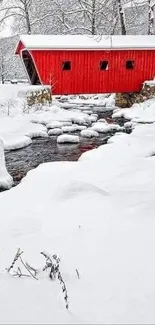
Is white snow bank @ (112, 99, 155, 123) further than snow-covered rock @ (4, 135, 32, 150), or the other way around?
white snow bank @ (112, 99, 155, 123)

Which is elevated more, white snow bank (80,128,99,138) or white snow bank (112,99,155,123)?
white snow bank (80,128,99,138)

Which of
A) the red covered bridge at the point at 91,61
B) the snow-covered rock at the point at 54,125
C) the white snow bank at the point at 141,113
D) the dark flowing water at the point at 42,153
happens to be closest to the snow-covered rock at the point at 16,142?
the dark flowing water at the point at 42,153

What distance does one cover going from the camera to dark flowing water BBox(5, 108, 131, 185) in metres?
8.27

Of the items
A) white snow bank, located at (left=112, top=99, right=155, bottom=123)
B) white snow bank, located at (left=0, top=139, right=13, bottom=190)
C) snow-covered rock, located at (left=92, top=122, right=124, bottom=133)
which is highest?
white snow bank, located at (left=0, top=139, right=13, bottom=190)

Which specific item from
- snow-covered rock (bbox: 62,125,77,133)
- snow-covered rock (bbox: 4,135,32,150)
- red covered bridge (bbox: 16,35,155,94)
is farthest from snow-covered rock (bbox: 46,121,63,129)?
red covered bridge (bbox: 16,35,155,94)

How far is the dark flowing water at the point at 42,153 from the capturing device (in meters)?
8.27

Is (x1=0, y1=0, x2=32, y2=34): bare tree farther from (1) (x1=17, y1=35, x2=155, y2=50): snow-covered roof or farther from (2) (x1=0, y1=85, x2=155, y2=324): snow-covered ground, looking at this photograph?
(2) (x1=0, y1=85, x2=155, y2=324): snow-covered ground

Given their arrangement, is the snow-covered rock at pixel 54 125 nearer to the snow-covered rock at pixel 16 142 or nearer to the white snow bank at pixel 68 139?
the white snow bank at pixel 68 139

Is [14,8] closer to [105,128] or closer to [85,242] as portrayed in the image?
[105,128]

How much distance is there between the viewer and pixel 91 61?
17.6 meters

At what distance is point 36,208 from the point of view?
4.66m

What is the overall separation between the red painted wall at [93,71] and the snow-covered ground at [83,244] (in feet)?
38.0

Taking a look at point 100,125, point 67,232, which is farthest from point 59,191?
point 100,125

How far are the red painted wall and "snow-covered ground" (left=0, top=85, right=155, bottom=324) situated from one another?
11593 mm
